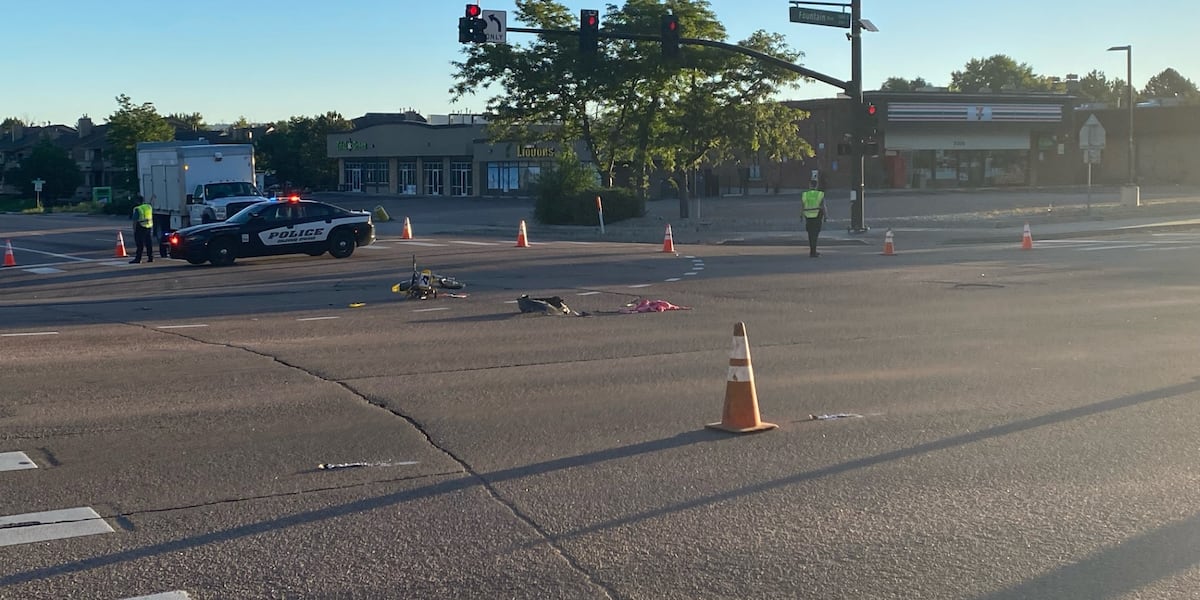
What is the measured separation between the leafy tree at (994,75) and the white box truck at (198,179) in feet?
415

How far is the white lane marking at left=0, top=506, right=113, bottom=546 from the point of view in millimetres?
6418

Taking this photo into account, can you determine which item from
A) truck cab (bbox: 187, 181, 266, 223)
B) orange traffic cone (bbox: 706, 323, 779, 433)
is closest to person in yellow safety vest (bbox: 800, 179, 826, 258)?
truck cab (bbox: 187, 181, 266, 223)

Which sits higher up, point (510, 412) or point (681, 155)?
point (681, 155)

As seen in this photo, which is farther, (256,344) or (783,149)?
(783,149)

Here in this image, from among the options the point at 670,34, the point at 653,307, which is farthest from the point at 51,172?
the point at 653,307

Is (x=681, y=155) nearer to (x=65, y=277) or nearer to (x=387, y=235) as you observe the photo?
(x=387, y=235)

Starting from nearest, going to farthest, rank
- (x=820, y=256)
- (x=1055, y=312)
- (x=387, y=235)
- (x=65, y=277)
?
1. (x=1055, y=312)
2. (x=65, y=277)
3. (x=820, y=256)
4. (x=387, y=235)

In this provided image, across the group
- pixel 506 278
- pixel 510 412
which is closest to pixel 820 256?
pixel 506 278

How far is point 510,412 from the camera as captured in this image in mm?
9781

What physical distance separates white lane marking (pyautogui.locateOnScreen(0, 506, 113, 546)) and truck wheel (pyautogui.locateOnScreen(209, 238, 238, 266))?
71.6 feet

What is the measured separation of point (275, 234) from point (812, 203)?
1226 cm

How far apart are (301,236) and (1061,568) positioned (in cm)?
2517

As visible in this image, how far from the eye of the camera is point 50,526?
261 inches

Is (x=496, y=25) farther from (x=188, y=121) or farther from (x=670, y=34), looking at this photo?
(x=188, y=121)
